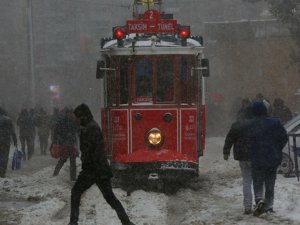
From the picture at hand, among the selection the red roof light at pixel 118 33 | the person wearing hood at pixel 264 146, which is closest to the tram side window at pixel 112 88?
the red roof light at pixel 118 33

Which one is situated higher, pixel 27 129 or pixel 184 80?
pixel 184 80

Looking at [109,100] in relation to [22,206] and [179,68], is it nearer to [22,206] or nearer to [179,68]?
[179,68]

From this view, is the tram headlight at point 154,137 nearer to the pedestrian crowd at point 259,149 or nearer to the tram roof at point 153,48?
the tram roof at point 153,48

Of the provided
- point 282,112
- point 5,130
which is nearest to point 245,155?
point 5,130

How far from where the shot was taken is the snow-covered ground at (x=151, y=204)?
10773 millimetres

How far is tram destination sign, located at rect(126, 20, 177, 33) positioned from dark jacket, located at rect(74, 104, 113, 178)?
4.44 m

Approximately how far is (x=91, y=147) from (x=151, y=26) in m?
4.85

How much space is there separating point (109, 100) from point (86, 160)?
462 centimetres

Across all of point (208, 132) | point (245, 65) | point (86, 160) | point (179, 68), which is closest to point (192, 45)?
point (179, 68)

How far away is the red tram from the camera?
14000 millimetres

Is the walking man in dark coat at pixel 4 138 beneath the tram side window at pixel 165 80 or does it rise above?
beneath

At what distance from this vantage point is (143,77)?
14156 mm

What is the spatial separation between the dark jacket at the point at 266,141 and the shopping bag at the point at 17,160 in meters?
10.0

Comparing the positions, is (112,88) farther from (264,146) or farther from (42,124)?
(42,124)
